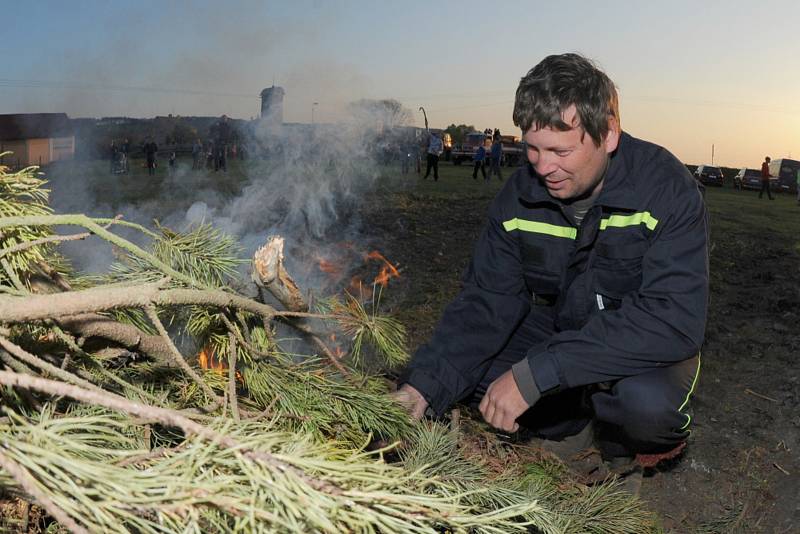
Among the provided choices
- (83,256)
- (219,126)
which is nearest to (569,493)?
(83,256)

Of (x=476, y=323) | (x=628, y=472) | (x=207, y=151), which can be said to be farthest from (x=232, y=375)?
(x=207, y=151)

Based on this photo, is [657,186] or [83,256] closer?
[657,186]

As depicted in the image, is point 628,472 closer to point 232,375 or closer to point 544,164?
point 544,164

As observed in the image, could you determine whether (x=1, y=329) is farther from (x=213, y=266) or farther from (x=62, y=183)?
(x=62, y=183)

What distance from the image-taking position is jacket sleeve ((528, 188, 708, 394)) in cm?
248

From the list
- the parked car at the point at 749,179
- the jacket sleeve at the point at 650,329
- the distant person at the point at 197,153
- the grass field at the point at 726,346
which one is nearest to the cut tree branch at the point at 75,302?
the jacket sleeve at the point at 650,329

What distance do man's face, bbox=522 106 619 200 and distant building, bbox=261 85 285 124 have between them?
7.98 m

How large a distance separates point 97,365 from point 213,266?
500 millimetres

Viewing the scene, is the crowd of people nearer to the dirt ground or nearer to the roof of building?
the roof of building

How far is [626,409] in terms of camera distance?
102 inches

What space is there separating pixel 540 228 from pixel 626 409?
82 cm

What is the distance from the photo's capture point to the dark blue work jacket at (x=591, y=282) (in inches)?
98.1

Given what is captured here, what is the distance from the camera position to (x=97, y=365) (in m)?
1.81

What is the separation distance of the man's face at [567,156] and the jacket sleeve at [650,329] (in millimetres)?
354
